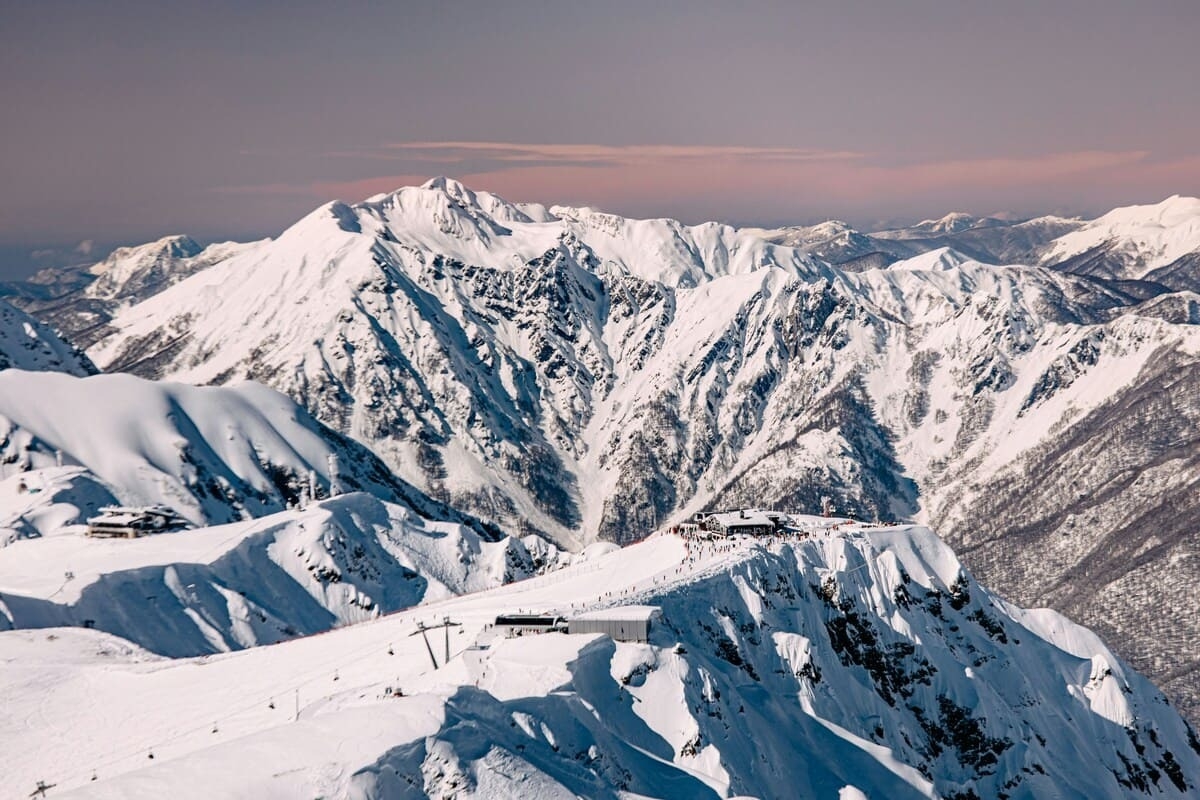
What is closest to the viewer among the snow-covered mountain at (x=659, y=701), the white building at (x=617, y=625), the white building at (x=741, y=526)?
the snow-covered mountain at (x=659, y=701)

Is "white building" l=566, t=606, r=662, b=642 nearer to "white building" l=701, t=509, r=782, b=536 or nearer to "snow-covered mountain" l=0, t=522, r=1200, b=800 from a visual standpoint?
"snow-covered mountain" l=0, t=522, r=1200, b=800

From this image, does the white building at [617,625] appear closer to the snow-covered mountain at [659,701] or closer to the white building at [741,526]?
the snow-covered mountain at [659,701]

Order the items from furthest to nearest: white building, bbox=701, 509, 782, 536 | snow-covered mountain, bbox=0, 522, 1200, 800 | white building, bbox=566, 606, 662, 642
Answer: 1. white building, bbox=701, 509, 782, 536
2. white building, bbox=566, 606, 662, 642
3. snow-covered mountain, bbox=0, 522, 1200, 800

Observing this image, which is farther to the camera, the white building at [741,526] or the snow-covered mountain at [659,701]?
the white building at [741,526]

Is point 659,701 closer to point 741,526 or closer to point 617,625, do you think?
point 617,625

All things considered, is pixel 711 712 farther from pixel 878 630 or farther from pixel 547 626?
pixel 878 630

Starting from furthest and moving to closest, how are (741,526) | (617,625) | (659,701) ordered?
(741,526)
(617,625)
(659,701)

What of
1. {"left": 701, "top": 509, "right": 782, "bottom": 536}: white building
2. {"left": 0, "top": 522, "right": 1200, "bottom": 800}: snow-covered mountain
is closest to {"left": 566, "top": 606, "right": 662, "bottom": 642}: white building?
{"left": 0, "top": 522, "right": 1200, "bottom": 800}: snow-covered mountain

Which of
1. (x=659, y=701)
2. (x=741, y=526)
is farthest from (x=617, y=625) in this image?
(x=741, y=526)

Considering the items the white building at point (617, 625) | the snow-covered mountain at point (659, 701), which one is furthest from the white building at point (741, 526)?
the white building at point (617, 625)
